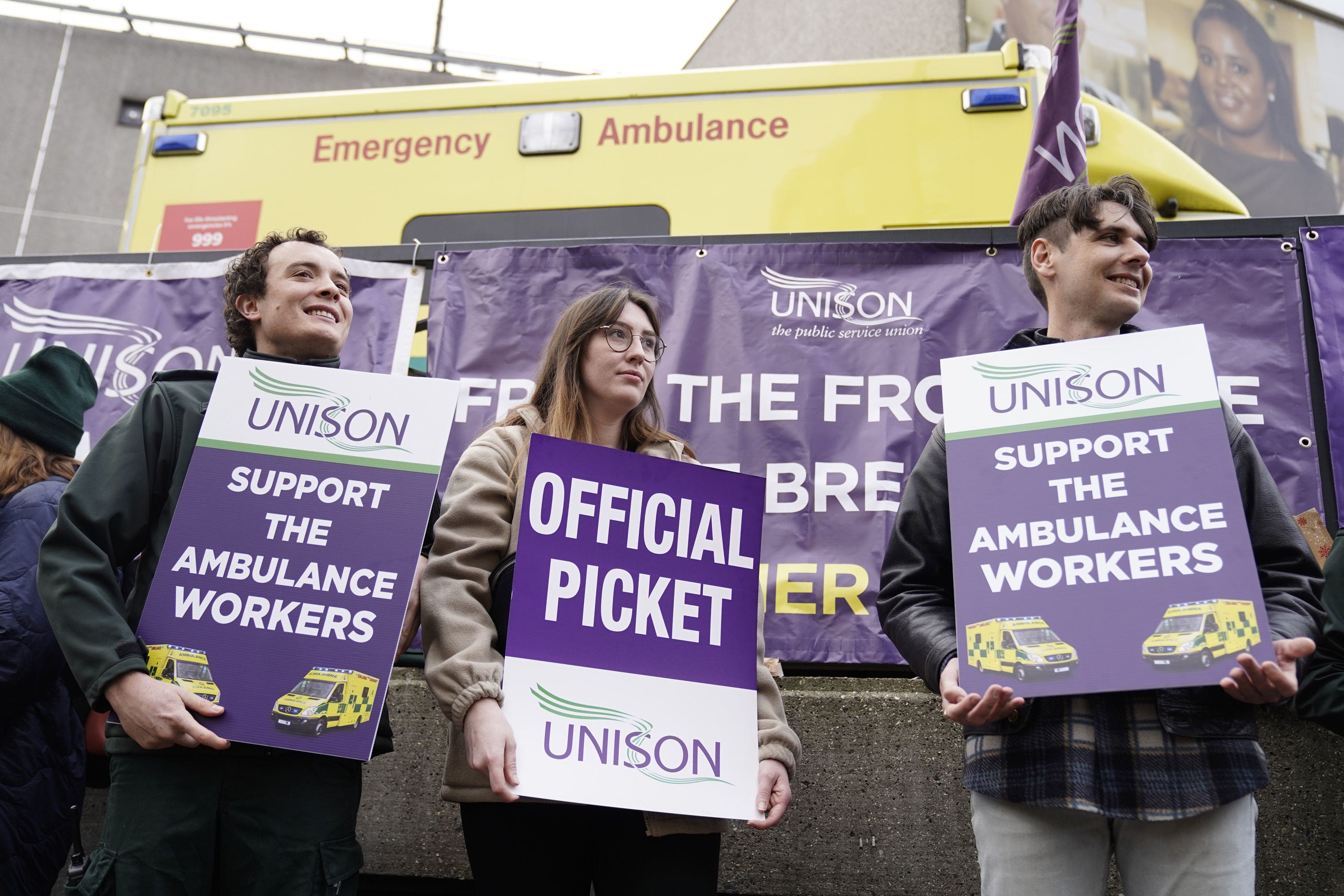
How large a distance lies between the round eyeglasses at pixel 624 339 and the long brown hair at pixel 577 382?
18 millimetres

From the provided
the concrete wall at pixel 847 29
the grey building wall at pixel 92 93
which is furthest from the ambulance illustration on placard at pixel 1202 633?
the grey building wall at pixel 92 93

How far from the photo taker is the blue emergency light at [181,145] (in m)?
6.17

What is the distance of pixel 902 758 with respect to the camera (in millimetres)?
3336

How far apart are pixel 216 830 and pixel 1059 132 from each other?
3563 mm

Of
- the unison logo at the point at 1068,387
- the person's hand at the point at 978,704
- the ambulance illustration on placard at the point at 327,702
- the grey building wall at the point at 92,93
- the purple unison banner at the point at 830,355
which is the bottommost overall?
the ambulance illustration on placard at the point at 327,702

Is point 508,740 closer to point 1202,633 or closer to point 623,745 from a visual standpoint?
point 623,745

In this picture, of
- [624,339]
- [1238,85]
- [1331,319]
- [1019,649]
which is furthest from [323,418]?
[1238,85]

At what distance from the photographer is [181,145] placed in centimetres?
619

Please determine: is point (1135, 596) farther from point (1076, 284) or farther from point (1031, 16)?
point (1031, 16)

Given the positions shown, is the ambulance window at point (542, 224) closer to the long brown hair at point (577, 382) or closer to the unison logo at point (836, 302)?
the unison logo at point (836, 302)

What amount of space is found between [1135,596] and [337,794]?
5.21 ft

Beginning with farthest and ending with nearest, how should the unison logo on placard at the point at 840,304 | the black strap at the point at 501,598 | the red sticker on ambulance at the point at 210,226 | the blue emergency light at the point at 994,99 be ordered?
the red sticker on ambulance at the point at 210,226
the blue emergency light at the point at 994,99
the unison logo on placard at the point at 840,304
the black strap at the point at 501,598

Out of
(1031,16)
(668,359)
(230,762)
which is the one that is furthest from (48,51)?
(230,762)

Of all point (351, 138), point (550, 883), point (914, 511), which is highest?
point (351, 138)
